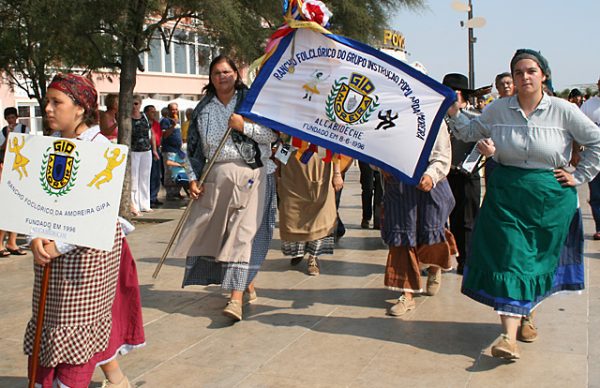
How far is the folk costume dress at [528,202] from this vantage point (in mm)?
4363

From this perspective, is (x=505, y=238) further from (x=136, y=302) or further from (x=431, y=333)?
(x=136, y=302)

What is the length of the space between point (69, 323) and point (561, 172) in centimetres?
290

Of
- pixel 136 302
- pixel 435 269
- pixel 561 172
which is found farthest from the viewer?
pixel 435 269

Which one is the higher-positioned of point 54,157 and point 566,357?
point 54,157

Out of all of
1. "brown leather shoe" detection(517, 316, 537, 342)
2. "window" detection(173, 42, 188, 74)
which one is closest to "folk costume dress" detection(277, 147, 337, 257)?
"brown leather shoe" detection(517, 316, 537, 342)

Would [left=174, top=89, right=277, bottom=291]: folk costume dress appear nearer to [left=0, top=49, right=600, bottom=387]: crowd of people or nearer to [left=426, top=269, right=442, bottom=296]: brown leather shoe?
[left=0, top=49, right=600, bottom=387]: crowd of people

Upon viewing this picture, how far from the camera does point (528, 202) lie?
173 inches

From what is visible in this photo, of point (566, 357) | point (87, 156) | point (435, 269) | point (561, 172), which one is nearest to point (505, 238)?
point (561, 172)

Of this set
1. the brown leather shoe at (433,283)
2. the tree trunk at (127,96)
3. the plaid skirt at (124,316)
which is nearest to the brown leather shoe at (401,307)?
the brown leather shoe at (433,283)

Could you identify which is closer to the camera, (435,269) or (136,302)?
(136,302)

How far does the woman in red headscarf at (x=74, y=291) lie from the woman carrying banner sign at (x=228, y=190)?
5.63 feet

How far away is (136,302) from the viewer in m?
3.83

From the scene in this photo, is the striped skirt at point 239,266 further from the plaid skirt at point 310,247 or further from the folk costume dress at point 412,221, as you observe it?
the plaid skirt at point 310,247

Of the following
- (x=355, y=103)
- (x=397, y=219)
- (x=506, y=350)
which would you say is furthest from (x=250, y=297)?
(x=506, y=350)
